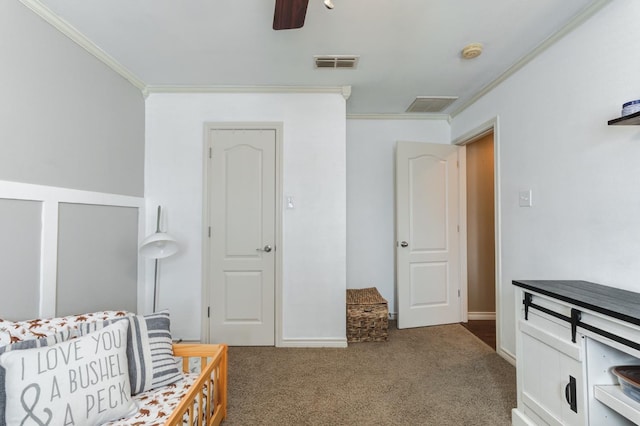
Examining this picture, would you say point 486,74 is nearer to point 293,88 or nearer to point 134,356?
point 293,88

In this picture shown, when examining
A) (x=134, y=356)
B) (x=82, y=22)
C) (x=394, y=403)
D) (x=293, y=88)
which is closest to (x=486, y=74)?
(x=293, y=88)

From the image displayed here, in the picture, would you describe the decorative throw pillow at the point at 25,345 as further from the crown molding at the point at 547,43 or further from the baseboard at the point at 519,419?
the crown molding at the point at 547,43

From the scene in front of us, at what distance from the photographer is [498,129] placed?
8.30ft

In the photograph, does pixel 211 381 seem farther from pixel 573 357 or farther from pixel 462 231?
pixel 462 231

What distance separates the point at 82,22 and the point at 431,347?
3838 millimetres

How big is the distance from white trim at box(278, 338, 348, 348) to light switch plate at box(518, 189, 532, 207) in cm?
197

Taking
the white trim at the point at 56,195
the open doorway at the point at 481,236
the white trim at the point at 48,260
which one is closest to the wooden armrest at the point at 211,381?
the white trim at the point at 48,260

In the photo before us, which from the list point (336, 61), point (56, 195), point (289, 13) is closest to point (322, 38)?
point (336, 61)

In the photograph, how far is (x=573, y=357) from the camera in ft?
4.30

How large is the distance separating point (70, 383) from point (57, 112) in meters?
1.69

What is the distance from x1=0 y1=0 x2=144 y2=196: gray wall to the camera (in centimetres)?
154

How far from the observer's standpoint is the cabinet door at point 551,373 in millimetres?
1295

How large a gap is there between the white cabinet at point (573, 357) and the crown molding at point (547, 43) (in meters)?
1.63

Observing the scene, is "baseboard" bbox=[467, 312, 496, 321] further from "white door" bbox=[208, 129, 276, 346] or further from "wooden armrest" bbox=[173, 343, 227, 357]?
"wooden armrest" bbox=[173, 343, 227, 357]
